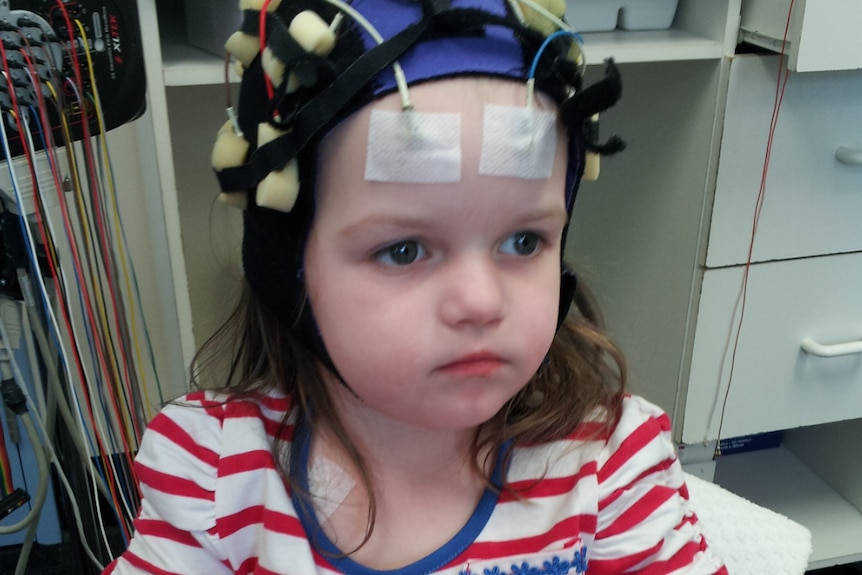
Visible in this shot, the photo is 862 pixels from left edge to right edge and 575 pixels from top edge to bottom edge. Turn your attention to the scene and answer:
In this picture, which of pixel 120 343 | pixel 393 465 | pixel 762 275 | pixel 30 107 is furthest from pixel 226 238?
pixel 762 275

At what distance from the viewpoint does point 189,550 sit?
2.30ft

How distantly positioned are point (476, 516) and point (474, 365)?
184mm

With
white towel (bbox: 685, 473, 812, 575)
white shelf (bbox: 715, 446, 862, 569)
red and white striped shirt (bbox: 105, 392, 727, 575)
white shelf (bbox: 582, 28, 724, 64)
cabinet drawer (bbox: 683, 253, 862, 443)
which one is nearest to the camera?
red and white striped shirt (bbox: 105, 392, 727, 575)

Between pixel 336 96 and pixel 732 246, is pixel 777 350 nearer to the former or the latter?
pixel 732 246

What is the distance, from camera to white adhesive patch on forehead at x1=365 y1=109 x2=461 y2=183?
542mm

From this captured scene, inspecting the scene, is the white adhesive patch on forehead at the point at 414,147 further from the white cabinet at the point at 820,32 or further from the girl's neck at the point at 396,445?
the white cabinet at the point at 820,32

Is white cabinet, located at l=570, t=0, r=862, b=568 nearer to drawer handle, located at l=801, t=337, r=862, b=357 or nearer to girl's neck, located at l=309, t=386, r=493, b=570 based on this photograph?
drawer handle, located at l=801, t=337, r=862, b=357

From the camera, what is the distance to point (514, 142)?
1.84 feet

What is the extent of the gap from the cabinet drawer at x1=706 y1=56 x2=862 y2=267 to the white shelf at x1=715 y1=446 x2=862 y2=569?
0.54 metres

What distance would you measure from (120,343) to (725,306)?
29.4 inches

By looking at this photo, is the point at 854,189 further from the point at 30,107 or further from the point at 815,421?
the point at 30,107

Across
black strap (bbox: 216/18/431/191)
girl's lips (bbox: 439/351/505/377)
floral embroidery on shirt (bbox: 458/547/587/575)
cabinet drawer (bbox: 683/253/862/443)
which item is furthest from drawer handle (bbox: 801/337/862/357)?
black strap (bbox: 216/18/431/191)

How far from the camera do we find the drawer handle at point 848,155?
99 cm

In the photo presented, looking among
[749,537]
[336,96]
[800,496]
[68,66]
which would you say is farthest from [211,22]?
[800,496]
